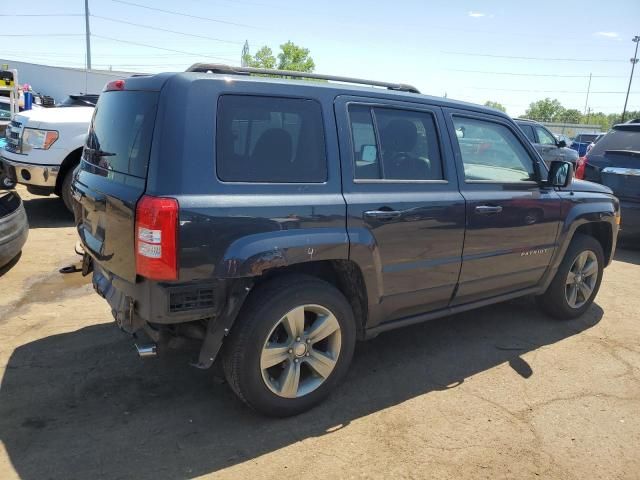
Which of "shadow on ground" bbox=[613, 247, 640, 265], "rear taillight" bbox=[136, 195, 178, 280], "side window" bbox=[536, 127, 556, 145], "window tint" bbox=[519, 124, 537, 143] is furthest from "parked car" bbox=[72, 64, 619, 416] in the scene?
"side window" bbox=[536, 127, 556, 145]

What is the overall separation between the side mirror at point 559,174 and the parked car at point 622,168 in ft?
12.6

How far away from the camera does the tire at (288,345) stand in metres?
2.83

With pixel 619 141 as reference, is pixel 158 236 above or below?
below

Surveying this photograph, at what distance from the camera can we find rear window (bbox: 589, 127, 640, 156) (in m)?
7.55

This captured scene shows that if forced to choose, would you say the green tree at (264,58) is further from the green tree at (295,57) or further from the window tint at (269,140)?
the window tint at (269,140)

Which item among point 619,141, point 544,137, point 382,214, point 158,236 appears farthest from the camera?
point 544,137

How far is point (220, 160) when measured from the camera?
269cm

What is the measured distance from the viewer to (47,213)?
834 centimetres

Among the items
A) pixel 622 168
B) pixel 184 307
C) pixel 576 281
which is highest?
pixel 622 168

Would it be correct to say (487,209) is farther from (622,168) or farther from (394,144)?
(622,168)

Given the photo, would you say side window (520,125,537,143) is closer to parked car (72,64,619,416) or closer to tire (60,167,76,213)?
parked car (72,64,619,416)

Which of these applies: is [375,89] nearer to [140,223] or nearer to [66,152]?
[140,223]

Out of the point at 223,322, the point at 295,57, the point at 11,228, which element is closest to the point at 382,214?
the point at 223,322

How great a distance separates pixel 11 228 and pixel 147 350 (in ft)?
11.2
